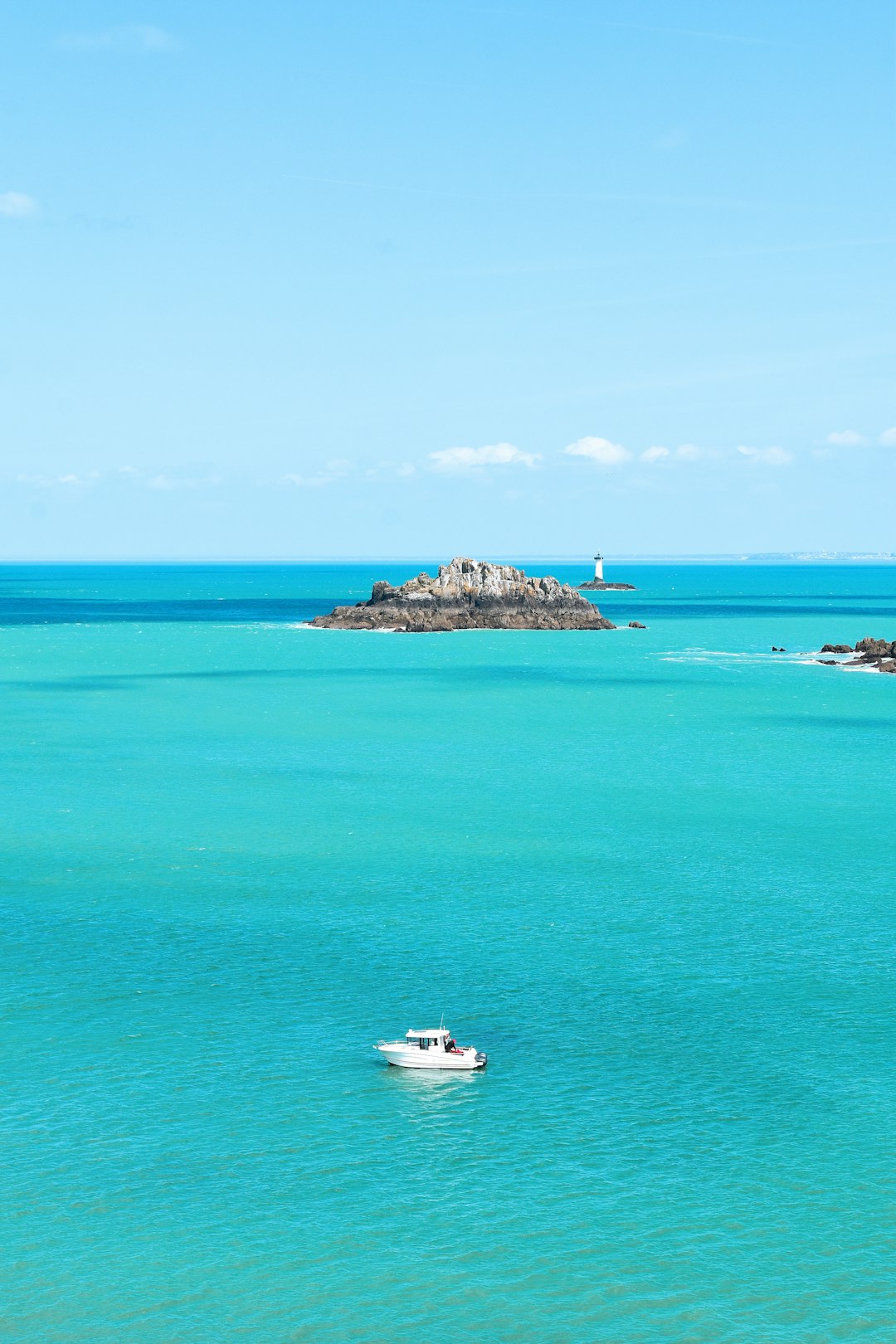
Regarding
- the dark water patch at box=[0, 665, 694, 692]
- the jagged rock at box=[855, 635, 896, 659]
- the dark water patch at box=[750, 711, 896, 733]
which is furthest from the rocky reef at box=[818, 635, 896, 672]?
the dark water patch at box=[750, 711, 896, 733]

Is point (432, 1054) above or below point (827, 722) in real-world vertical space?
below

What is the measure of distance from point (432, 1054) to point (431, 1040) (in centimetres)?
38

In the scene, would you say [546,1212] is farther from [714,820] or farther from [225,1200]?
[714,820]

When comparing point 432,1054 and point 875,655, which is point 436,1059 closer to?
point 432,1054

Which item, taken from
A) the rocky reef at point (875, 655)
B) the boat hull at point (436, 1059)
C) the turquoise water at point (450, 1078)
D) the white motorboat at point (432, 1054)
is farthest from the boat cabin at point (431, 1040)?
the rocky reef at point (875, 655)

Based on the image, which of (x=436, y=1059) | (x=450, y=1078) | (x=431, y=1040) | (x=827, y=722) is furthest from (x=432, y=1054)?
(x=827, y=722)

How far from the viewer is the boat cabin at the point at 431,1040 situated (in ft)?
112

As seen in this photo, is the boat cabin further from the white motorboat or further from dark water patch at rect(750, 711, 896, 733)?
dark water patch at rect(750, 711, 896, 733)

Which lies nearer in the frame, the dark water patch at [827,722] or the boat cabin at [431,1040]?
the boat cabin at [431,1040]

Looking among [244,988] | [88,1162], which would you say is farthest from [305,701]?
[88,1162]

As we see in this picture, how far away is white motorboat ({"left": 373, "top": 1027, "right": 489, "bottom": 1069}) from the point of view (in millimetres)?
34125

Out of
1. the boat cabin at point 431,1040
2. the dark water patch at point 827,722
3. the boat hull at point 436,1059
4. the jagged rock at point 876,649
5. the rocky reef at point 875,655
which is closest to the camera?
the boat hull at point 436,1059

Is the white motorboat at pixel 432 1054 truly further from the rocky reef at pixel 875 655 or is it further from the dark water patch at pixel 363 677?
the rocky reef at pixel 875 655

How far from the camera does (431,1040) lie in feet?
113
